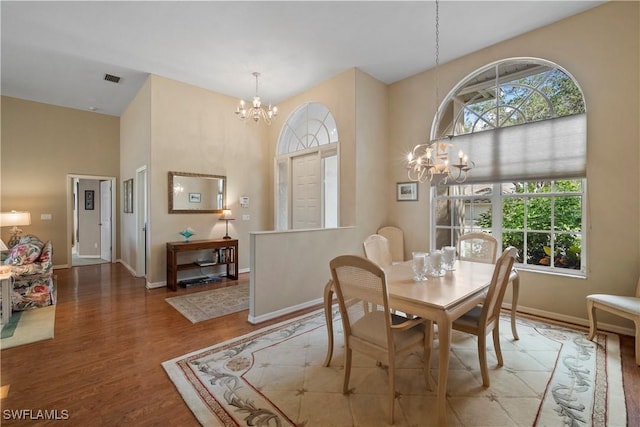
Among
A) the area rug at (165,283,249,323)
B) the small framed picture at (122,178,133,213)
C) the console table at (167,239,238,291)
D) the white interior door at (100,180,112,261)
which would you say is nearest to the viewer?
the area rug at (165,283,249,323)

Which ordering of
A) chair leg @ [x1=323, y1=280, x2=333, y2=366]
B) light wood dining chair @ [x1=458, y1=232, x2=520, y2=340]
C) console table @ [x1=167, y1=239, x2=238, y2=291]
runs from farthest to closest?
console table @ [x1=167, y1=239, x2=238, y2=291]
light wood dining chair @ [x1=458, y1=232, x2=520, y2=340]
chair leg @ [x1=323, y1=280, x2=333, y2=366]

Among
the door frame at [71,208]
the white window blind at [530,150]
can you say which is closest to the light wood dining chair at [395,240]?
the white window blind at [530,150]

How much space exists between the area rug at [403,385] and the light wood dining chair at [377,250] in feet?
2.90

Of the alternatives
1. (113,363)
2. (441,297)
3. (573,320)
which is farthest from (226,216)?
(573,320)

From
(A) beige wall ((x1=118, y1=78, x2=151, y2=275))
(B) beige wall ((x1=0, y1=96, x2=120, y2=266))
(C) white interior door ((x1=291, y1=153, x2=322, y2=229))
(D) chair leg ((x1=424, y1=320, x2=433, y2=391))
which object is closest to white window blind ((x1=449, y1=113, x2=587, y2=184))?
(C) white interior door ((x1=291, y1=153, x2=322, y2=229))

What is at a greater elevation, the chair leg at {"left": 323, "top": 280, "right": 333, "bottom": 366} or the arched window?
the arched window

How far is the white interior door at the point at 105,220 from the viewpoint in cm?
695

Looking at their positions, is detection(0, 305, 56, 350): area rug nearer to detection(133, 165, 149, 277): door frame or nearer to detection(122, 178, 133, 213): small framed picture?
detection(133, 165, 149, 277): door frame

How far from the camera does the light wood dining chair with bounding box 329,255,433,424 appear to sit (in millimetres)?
1693

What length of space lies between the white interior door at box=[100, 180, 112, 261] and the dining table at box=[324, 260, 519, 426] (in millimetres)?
7080

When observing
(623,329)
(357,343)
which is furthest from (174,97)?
(623,329)

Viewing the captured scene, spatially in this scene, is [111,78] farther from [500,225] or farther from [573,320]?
[573,320]

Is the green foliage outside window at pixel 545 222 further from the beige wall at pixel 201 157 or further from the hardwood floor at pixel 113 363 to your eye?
the beige wall at pixel 201 157

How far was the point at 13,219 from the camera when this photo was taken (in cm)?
504
